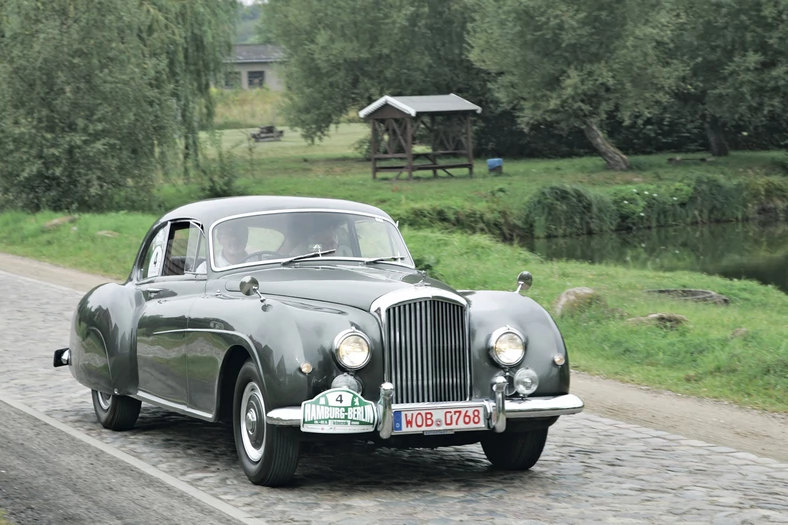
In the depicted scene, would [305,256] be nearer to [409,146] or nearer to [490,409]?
[490,409]

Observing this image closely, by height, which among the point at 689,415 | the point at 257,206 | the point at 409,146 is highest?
the point at 257,206

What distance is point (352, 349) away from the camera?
6691 millimetres

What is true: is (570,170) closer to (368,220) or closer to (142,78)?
(142,78)

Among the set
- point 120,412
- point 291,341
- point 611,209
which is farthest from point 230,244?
point 611,209

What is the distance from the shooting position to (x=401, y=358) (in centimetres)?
681

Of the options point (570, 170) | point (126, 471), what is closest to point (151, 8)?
point (570, 170)

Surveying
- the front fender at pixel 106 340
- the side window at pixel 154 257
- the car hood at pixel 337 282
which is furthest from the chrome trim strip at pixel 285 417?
the side window at pixel 154 257

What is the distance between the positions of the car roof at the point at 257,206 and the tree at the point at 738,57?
3905 centimetres

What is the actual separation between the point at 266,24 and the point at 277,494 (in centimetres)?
Answer: 5001

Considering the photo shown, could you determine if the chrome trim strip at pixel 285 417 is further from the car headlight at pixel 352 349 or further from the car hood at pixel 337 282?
the car hood at pixel 337 282

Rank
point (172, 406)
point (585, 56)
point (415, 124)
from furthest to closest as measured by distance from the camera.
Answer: point (415, 124)
point (585, 56)
point (172, 406)

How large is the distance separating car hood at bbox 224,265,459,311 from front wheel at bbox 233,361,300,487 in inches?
24.3

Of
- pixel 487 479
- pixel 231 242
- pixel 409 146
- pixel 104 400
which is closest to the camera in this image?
pixel 487 479

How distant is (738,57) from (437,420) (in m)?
42.2
